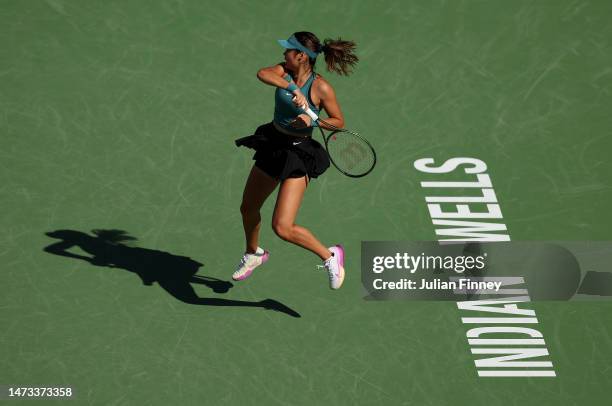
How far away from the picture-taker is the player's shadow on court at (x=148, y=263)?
14656mm

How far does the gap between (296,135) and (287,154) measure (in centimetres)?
19

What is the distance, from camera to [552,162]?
16.1 meters

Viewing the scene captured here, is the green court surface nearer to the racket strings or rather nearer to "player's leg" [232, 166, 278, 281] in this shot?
"player's leg" [232, 166, 278, 281]

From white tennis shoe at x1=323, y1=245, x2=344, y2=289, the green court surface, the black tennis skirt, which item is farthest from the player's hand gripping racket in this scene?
the green court surface

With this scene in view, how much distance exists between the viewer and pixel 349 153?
13938mm

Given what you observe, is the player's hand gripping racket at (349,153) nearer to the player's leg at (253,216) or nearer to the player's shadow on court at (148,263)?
the player's leg at (253,216)

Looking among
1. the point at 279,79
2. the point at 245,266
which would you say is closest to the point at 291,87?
the point at 279,79

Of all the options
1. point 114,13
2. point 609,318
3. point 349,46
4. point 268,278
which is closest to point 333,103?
point 349,46

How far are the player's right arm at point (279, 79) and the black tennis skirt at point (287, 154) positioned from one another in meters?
0.52

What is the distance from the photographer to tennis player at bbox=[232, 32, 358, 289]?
44.8 feet

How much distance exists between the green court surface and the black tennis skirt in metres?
1.39

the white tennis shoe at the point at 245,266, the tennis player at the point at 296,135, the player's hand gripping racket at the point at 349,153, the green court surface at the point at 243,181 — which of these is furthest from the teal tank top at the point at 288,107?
the green court surface at the point at 243,181

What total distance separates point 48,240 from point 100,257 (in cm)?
55

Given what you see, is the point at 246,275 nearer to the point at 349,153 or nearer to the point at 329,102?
the point at 349,153
